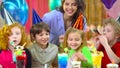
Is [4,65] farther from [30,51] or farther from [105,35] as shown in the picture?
[105,35]

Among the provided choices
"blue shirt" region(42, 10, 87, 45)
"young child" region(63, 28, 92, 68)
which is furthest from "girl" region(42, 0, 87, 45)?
"young child" region(63, 28, 92, 68)

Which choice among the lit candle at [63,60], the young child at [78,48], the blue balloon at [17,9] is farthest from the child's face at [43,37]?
the blue balloon at [17,9]

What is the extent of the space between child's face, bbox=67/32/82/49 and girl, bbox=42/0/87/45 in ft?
1.25

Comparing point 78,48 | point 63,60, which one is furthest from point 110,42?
point 63,60

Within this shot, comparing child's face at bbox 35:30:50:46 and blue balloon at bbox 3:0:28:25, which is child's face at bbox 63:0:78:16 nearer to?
child's face at bbox 35:30:50:46

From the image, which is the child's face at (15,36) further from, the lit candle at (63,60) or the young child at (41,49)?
the lit candle at (63,60)

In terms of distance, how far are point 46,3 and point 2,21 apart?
102cm

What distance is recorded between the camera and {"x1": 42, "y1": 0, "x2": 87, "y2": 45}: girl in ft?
8.04

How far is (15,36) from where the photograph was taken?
2.08 m

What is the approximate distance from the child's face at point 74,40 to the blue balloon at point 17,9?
0.93 metres

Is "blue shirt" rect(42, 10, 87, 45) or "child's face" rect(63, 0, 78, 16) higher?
"child's face" rect(63, 0, 78, 16)

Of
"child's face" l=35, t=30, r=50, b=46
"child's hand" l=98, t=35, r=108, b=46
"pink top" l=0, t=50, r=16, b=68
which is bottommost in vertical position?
"pink top" l=0, t=50, r=16, b=68

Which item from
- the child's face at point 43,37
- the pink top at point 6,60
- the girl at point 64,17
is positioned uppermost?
the girl at point 64,17

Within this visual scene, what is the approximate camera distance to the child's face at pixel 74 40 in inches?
80.0
